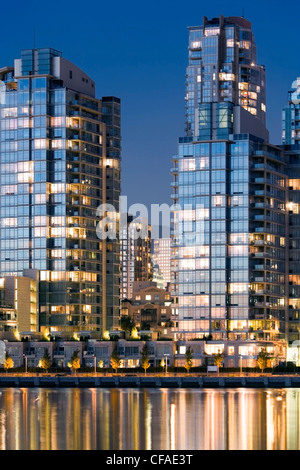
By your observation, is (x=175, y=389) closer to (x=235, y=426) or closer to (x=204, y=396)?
(x=204, y=396)

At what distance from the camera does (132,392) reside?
184 meters

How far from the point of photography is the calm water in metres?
105

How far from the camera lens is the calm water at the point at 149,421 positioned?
10488 centimetres

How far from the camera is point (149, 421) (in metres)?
125

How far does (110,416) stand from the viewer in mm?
131875
